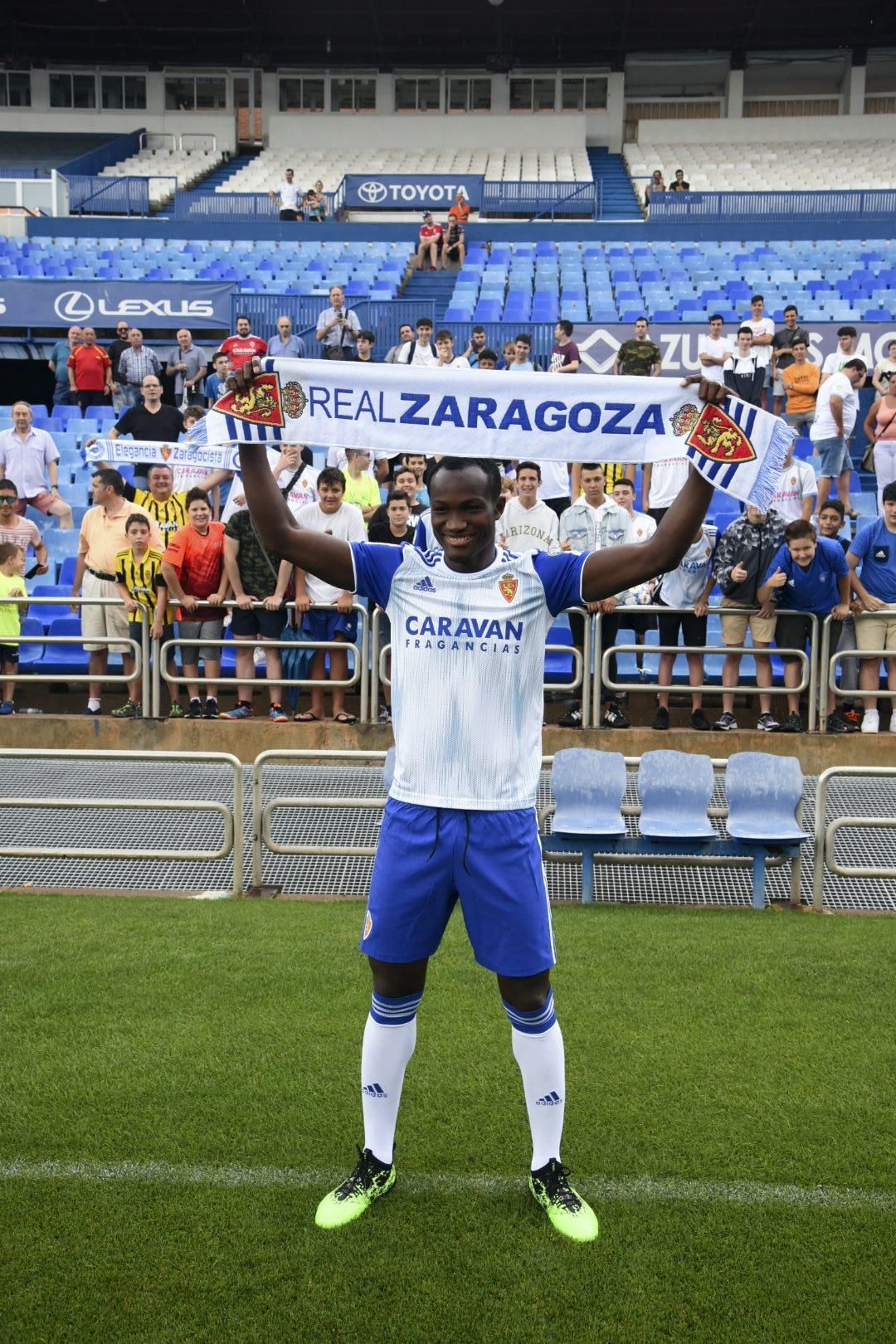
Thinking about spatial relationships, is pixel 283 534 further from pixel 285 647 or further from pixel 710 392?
pixel 285 647

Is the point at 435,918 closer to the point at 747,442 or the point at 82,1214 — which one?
the point at 82,1214

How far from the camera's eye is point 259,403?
363 centimetres

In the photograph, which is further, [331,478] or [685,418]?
[331,478]

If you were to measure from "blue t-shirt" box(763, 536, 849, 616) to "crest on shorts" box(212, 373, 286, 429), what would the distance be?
6.26 meters

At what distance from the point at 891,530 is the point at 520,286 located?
12.9 meters

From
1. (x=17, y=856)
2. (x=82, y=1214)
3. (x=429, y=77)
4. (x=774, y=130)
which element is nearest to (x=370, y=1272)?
(x=82, y=1214)

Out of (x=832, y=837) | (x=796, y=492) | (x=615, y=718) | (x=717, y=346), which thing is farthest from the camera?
(x=717, y=346)

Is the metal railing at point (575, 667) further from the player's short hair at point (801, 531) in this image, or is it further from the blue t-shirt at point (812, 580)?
the player's short hair at point (801, 531)

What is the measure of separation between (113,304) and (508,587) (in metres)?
15.8

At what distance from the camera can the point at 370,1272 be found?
3309mm

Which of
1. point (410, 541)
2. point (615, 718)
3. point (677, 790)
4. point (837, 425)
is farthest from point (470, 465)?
point (837, 425)

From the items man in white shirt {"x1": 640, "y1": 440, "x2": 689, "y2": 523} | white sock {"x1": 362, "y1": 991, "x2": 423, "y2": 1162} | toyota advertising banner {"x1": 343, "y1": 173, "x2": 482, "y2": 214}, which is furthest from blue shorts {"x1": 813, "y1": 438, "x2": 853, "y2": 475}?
toyota advertising banner {"x1": 343, "y1": 173, "x2": 482, "y2": 214}

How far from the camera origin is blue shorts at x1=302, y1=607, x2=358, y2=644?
9.80 m

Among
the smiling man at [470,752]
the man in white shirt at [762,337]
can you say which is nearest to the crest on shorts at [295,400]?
the smiling man at [470,752]
